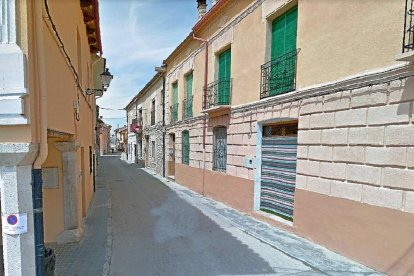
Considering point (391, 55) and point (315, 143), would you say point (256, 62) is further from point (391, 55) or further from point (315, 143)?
point (391, 55)

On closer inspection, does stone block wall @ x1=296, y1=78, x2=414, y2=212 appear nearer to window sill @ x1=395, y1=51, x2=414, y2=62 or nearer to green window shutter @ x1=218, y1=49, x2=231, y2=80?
window sill @ x1=395, y1=51, x2=414, y2=62

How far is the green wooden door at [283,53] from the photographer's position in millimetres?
6156

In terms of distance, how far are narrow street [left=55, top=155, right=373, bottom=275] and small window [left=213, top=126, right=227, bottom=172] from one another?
1847mm

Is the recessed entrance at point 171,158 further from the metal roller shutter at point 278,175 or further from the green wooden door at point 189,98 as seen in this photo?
the metal roller shutter at point 278,175

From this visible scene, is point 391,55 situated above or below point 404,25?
below

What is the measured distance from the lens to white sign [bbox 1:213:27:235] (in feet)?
8.36

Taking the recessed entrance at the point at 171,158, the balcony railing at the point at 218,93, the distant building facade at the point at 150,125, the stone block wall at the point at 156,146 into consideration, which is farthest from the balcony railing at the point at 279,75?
the stone block wall at the point at 156,146

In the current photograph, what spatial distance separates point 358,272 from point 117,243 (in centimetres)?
434

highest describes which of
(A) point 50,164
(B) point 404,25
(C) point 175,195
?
(B) point 404,25

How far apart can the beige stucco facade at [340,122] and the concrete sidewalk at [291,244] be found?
0.17 metres

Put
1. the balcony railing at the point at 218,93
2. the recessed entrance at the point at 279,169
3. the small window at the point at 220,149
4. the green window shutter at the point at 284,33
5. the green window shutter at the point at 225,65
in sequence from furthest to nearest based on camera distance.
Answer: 1. the small window at the point at 220,149
2. the green window shutter at the point at 225,65
3. the balcony railing at the point at 218,93
4. the recessed entrance at the point at 279,169
5. the green window shutter at the point at 284,33

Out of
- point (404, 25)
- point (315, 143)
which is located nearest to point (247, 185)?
point (315, 143)

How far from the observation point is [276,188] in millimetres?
6832

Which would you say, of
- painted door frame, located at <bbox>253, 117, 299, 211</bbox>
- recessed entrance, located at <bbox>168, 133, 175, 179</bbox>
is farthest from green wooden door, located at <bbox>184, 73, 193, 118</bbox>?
painted door frame, located at <bbox>253, 117, 299, 211</bbox>
